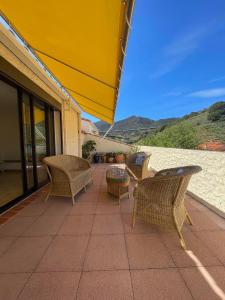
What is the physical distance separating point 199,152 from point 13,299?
15.0ft

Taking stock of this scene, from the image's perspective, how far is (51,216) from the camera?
A: 3.37m

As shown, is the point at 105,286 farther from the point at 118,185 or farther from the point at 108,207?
the point at 118,185

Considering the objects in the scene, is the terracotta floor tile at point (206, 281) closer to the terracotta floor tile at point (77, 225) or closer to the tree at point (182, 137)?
the terracotta floor tile at point (77, 225)

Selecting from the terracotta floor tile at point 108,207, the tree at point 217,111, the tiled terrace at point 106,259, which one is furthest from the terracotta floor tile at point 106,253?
the tree at point 217,111

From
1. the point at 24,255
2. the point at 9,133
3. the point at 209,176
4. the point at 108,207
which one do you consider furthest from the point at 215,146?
the point at 9,133

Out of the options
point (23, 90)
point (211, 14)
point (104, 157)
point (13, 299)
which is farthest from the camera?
point (104, 157)

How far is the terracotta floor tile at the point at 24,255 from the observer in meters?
2.02

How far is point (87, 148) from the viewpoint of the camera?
11.4 m

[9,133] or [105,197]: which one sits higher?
[9,133]

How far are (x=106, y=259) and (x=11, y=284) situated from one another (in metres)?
1.09

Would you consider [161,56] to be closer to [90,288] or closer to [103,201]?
[103,201]

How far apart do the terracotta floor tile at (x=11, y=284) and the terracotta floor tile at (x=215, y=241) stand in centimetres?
244

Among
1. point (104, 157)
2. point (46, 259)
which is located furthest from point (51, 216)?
point (104, 157)

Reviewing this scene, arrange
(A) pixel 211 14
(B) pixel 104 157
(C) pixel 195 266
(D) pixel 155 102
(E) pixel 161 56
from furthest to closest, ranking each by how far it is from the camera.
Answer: (D) pixel 155 102 → (B) pixel 104 157 → (E) pixel 161 56 → (A) pixel 211 14 → (C) pixel 195 266
